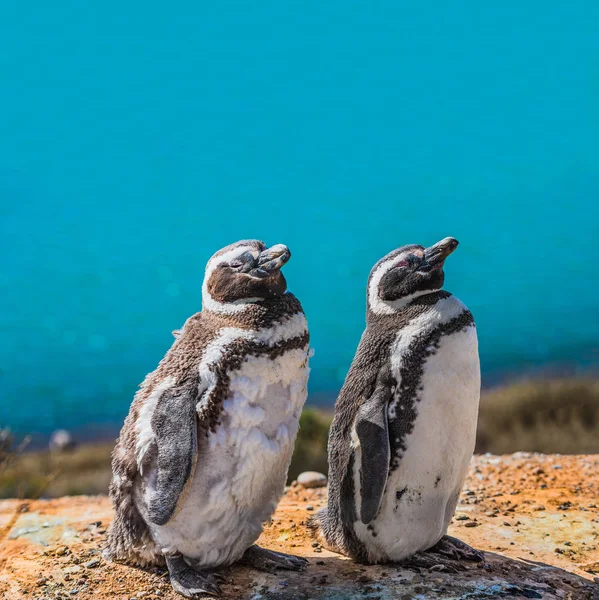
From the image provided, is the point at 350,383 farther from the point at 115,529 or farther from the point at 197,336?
the point at 115,529

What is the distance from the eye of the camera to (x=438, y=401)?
11.0 ft

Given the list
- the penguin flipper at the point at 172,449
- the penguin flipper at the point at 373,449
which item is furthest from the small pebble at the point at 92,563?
the penguin flipper at the point at 373,449

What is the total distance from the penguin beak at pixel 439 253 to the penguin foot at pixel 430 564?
4.21 ft

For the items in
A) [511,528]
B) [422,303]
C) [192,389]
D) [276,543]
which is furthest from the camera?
[511,528]

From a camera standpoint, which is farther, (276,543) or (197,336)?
(276,543)

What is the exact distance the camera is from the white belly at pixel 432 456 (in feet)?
10.9

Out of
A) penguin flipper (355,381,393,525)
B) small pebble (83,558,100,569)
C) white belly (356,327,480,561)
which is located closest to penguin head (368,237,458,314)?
white belly (356,327,480,561)

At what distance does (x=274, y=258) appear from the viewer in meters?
3.20

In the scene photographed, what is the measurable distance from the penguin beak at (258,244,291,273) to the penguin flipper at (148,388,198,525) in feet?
1.90

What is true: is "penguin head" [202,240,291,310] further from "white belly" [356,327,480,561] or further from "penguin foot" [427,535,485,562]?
"penguin foot" [427,535,485,562]

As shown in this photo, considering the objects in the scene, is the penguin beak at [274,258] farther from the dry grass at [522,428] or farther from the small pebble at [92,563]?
the dry grass at [522,428]

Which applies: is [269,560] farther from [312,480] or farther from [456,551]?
[312,480]

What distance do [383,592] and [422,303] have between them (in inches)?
47.6

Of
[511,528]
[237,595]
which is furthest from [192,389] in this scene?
[511,528]
